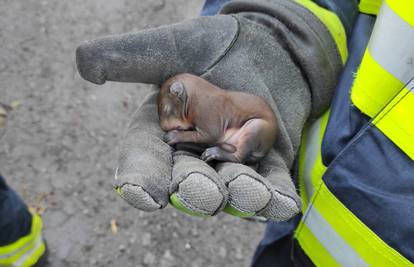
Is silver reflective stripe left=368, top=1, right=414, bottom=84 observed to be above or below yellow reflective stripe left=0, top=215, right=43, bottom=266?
above

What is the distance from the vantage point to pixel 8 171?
9.46 ft

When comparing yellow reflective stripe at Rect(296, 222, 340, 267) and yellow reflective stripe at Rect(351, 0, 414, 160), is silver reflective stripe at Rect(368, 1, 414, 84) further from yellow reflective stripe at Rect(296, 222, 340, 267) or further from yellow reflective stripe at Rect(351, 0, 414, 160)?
yellow reflective stripe at Rect(296, 222, 340, 267)

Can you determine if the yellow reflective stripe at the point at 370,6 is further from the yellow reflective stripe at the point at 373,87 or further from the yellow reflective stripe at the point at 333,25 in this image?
the yellow reflective stripe at the point at 373,87

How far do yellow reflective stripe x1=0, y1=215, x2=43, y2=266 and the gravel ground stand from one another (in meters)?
0.20

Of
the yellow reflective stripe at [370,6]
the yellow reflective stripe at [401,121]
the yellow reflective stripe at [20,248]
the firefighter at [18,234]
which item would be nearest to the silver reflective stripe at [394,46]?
the yellow reflective stripe at [401,121]

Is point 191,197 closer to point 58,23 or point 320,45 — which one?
point 320,45

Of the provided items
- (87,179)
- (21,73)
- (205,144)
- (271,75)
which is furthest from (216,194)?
(21,73)

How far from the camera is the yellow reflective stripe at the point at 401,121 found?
1191 millimetres

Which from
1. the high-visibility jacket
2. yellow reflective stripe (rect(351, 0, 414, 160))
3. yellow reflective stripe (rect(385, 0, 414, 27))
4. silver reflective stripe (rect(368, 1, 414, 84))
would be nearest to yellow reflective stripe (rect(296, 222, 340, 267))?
the high-visibility jacket

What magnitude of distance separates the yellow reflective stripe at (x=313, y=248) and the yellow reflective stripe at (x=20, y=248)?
150 cm

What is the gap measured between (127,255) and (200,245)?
42 centimetres

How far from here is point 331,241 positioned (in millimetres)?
1437

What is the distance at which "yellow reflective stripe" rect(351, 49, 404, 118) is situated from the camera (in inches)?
51.9

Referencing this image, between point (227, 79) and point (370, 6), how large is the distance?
1.81 ft
